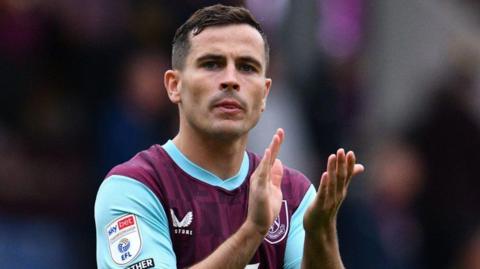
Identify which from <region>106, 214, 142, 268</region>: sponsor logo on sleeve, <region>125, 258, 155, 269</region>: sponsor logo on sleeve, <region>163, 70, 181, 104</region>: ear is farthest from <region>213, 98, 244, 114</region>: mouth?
<region>125, 258, 155, 269</region>: sponsor logo on sleeve

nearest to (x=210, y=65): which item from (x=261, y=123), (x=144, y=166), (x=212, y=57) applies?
(x=212, y=57)

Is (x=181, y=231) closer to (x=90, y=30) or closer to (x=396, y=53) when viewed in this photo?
(x=90, y=30)

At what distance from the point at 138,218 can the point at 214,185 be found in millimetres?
521

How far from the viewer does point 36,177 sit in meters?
11.2

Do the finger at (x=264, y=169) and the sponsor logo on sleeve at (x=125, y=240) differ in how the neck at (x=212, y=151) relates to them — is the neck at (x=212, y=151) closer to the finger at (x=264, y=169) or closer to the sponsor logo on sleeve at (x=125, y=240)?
the sponsor logo on sleeve at (x=125, y=240)

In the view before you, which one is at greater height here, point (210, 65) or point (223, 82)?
point (210, 65)

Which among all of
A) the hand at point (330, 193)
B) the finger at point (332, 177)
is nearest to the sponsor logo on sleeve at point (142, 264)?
the hand at point (330, 193)

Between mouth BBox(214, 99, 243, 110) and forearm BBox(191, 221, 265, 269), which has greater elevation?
mouth BBox(214, 99, 243, 110)

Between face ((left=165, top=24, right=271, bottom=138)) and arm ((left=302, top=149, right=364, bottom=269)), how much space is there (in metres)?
0.56

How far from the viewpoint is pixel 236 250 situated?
6.55 meters

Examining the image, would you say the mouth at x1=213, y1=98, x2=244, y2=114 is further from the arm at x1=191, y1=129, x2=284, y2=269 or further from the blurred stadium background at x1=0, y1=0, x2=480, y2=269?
the blurred stadium background at x1=0, y1=0, x2=480, y2=269

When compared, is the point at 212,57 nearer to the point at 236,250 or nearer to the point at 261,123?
the point at 236,250

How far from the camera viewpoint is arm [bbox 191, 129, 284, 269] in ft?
21.5

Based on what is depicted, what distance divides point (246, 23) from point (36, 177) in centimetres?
422
